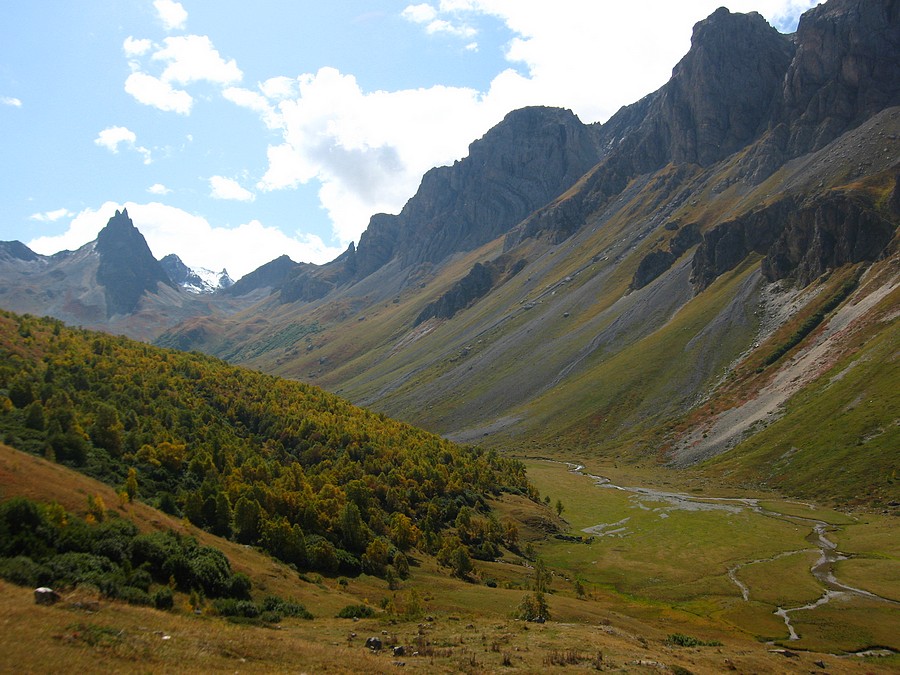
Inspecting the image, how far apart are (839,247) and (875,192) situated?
26.9 meters

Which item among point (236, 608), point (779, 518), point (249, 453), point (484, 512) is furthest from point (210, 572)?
point (779, 518)

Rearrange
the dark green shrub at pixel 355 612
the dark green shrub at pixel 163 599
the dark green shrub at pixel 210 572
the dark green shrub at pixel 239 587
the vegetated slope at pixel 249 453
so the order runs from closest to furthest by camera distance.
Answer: the dark green shrub at pixel 163 599 → the dark green shrub at pixel 210 572 → the dark green shrub at pixel 239 587 → the dark green shrub at pixel 355 612 → the vegetated slope at pixel 249 453

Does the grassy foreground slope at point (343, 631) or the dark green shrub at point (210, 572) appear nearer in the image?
the grassy foreground slope at point (343, 631)

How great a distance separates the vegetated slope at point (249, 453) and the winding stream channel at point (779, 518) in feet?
74.8

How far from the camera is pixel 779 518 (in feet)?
282

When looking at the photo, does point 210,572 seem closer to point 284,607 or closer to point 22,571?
point 284,607

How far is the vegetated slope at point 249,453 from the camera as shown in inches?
2149

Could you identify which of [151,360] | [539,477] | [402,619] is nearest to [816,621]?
[402,619]

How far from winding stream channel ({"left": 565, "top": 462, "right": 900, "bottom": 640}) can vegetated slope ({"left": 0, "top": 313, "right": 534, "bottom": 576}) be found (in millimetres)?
22811

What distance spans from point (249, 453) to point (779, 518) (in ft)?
274

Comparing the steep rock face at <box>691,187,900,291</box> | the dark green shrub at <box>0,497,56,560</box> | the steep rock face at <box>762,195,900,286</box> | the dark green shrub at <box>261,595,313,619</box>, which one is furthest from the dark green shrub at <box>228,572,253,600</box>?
the steep rock face at <box>762,195,900,286</box>

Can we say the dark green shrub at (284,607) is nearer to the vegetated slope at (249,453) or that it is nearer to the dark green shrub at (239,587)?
the dark green shrub at (239,587)

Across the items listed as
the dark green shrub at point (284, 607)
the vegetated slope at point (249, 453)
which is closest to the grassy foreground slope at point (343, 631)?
the dark green shrub at point (284, 607)

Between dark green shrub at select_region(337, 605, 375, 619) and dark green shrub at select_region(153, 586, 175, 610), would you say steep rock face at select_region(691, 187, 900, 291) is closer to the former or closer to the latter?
dark green shrub at select_region(337, 605, 375, 619)
